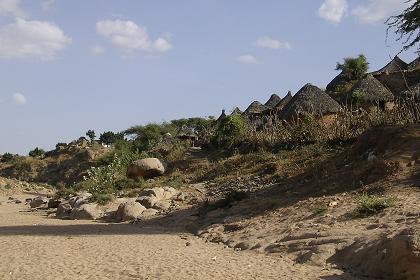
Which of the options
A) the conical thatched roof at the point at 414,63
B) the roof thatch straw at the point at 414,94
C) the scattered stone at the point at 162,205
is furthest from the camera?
the conical thatched roof at the point at 414,63

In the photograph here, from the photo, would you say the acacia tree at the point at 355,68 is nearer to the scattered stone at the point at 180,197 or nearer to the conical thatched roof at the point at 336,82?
the conical thatched roof at the point at 336,82

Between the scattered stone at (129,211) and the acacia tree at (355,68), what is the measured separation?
24.0 m

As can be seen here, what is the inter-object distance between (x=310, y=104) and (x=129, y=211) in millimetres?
14303

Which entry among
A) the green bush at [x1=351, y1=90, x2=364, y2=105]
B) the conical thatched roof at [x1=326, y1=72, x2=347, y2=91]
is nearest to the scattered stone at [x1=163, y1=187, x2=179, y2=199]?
the green bush at [x1=351, y1=90, x2=364, y2=105]

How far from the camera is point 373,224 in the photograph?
8.05 m

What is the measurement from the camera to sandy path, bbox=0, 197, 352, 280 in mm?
6844

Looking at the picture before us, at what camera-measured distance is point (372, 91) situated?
27922mm

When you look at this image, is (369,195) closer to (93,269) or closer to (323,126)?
Result: (93,269)

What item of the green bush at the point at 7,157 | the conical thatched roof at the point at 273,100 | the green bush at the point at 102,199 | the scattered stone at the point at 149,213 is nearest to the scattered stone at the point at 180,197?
the scattered stone at the point at 149,213

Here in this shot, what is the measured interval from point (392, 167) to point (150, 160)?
1325cm

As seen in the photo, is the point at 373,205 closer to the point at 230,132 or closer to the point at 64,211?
the point at 64,211

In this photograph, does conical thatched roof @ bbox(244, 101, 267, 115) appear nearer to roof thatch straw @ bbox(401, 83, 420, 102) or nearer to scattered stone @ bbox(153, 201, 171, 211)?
roof thatch straw @ bbox(401, 83, 420, 102)

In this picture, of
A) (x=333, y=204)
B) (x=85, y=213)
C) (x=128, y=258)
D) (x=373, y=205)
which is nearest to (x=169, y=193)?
(x=85, y=213)

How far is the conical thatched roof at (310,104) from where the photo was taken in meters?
25.8
